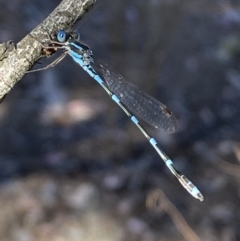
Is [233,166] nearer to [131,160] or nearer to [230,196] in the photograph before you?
[230,196]

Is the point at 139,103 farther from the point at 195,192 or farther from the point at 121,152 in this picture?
the point at 121,152

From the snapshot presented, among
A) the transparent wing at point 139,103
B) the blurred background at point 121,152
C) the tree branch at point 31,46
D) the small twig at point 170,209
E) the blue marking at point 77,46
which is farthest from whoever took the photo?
the blurred background at point 121,152

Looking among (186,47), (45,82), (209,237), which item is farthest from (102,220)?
(186,47)

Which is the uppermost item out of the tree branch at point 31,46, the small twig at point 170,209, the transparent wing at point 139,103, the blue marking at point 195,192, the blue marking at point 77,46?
the tree branch at point 31,46

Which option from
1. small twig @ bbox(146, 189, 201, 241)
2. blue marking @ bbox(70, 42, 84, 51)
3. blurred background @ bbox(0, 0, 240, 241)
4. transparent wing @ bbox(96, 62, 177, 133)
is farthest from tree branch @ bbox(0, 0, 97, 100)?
small twig @ bbox(146, 189, 201, 241)

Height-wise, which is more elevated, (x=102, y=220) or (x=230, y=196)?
(x=102, y=220)

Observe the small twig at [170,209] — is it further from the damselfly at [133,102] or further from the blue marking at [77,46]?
the blue marking at [77,46]

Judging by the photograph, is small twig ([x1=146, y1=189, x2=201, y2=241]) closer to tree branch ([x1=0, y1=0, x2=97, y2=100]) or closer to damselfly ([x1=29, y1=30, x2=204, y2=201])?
damselfly ([x1=29, y1=30, x2=204, y2=201])

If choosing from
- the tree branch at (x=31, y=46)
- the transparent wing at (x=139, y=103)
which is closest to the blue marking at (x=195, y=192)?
the transparent wing at (x=139, y=103)
